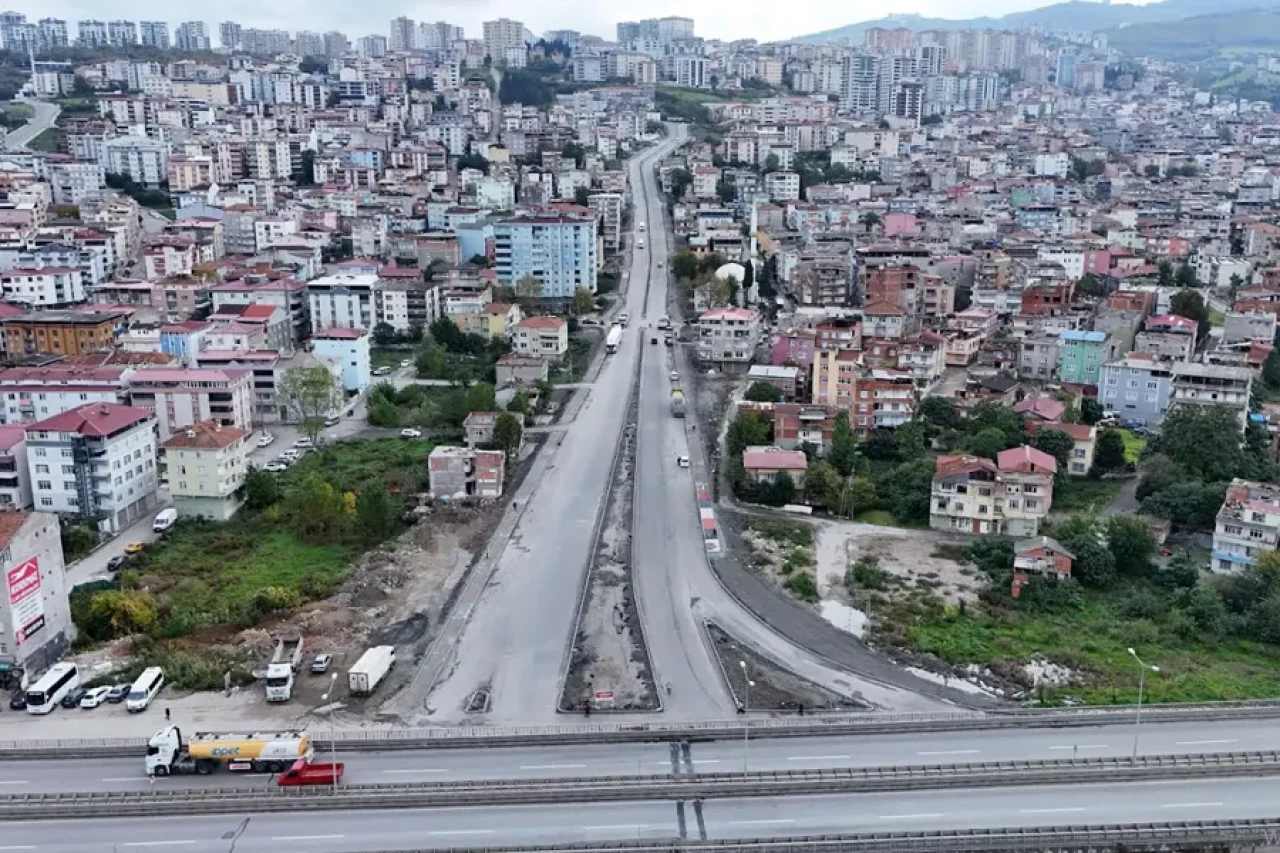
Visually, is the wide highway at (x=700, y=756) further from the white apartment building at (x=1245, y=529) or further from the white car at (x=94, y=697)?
the white apartment building at (x=1245, y=529)

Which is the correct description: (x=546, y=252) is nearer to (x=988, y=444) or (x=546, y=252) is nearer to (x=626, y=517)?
(x=626, y=517)

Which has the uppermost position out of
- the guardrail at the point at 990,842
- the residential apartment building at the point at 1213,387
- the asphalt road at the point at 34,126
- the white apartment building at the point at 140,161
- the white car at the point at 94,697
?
the asphalt road at the point at 34,126

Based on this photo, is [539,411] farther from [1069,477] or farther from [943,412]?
[1069,477]

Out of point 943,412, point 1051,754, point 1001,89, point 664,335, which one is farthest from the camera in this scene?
point 1001,89

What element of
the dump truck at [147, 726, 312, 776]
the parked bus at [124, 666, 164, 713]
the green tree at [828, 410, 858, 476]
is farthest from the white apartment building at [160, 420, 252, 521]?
the green tree at [828, 410, 858, 476]

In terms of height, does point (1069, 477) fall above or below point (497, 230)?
below

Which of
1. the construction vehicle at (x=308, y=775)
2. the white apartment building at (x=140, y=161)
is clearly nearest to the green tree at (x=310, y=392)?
the construction vehicle at (x=308, y=775)

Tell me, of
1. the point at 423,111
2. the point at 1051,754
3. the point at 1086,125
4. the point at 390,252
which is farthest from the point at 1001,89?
the point at 1051,754
